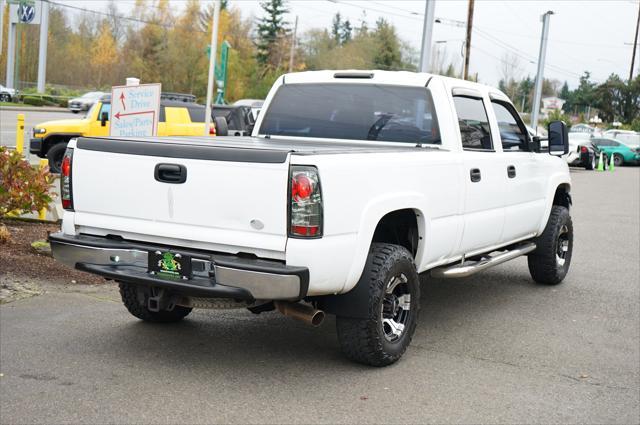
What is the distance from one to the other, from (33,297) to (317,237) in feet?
10.9

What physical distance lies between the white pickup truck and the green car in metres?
36.7

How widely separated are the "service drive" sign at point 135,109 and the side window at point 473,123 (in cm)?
446

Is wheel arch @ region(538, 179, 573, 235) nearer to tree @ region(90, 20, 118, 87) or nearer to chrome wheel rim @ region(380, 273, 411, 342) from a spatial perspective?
chrome wheel rim @ region(380, 273, 411, 342)

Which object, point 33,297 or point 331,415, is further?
point 33,297

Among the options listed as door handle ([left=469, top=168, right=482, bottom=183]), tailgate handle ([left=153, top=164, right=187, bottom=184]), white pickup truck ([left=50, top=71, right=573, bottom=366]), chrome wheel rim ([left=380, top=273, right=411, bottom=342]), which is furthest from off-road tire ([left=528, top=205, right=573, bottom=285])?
tailgate handle ([left=153, top=164, right=187, bottom=184])

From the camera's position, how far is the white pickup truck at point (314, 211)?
464 centimetres

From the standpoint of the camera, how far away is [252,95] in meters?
74.6

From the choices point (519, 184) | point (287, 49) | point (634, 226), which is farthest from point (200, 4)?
point (519, 184)

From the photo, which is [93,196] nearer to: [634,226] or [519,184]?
[519,184]

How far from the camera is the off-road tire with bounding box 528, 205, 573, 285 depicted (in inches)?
328

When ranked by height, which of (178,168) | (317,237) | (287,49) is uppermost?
(287,49)

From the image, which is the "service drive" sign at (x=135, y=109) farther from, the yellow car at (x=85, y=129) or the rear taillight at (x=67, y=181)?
the yellow car at (x=85, y=129)

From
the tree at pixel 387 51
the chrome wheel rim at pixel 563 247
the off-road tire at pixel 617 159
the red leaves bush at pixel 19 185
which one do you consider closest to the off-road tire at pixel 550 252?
the chrome wheel rim at pixel 563 247

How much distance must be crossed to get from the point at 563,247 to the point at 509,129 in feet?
6.11
